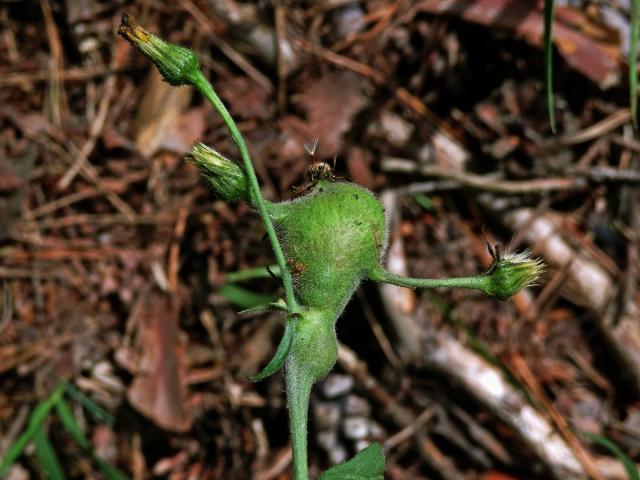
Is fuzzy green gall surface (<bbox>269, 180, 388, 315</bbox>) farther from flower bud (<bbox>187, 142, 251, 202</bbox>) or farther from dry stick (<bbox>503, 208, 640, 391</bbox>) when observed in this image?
dry stick (<bbox>503, 208, 640, 391</bbox>)

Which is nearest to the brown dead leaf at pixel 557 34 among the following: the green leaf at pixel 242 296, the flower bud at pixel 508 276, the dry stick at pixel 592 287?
the dry stick at pixel 592 287

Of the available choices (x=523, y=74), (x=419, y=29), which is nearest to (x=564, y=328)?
(x=523, y=74)

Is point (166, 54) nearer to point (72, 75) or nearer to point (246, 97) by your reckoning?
point (246, 97)

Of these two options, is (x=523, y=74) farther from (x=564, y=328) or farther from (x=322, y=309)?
(x=322, y=309)

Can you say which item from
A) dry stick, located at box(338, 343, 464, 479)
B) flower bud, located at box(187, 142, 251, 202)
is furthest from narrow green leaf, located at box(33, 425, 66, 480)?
flower bud, located at box(187, 142, 251, 202)

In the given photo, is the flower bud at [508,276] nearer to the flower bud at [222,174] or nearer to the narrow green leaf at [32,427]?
the flower bud at [222,174]

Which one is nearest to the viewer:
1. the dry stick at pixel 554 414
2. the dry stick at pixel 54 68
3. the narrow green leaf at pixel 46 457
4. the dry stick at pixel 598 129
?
the dry stick at pixel 554 414

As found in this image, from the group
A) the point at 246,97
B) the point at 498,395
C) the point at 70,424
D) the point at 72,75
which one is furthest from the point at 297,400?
the point at 72,75
